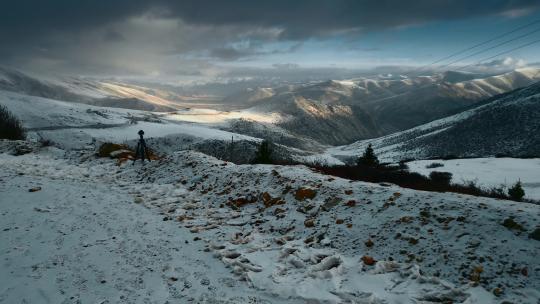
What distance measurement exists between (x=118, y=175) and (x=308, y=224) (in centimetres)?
1327

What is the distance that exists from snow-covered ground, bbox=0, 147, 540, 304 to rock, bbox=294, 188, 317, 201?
0.17 feet

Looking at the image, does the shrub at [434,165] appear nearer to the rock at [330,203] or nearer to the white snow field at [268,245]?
the white snow field at [268,245]

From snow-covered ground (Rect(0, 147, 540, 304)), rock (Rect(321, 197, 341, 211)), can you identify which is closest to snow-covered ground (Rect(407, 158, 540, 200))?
rock (Rect(321, 197, 341, 211))

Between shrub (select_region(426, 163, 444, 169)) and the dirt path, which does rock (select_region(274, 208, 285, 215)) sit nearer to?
the dirt path

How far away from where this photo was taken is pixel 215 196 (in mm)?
14562

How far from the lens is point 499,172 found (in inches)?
1441

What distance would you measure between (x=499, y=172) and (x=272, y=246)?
122ft

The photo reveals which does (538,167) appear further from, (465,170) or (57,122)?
(57,122)

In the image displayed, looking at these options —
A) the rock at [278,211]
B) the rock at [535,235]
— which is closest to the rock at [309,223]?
the rock at [278,211]

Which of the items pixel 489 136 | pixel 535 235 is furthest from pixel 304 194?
pixel 489 136

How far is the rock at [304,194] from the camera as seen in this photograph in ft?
40.9

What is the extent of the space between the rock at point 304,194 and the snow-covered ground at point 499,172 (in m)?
20.1

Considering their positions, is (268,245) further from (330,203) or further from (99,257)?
(99,257)

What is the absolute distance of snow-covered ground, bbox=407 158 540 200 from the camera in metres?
30.0
